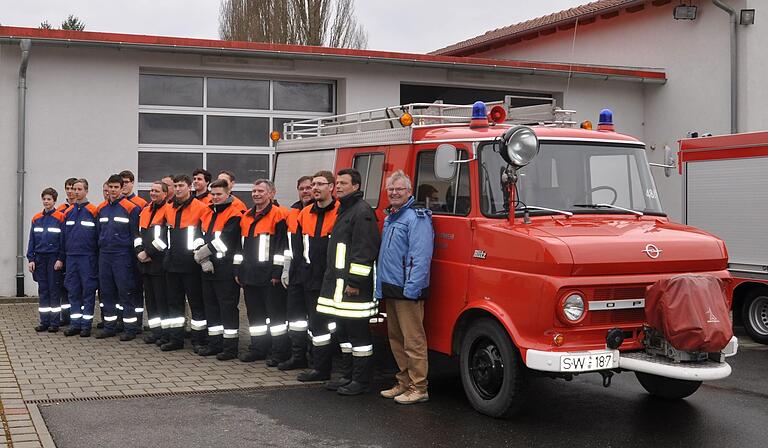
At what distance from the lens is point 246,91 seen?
16.2m

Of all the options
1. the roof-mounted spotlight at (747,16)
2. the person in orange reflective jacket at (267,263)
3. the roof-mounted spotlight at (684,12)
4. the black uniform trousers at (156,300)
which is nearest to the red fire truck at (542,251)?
the person in orange reflective jacket at (267,263)

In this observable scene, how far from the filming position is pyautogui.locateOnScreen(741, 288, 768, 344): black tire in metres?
11.6

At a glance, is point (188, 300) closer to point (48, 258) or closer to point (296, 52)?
point (48, 258)

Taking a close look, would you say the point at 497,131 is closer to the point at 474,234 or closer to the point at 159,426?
the point at 474,234

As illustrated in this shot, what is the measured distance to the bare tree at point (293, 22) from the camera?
3394cm

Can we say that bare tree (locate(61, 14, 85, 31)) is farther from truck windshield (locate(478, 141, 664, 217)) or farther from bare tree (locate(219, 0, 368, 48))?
truck windshield (locate(478, 141, 664, 217))

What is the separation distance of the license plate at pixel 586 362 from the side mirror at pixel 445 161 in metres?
1.89

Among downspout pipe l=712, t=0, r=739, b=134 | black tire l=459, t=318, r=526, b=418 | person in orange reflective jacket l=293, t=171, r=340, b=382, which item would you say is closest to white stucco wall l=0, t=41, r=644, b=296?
person in orange reflective jacket l=293, t=171, r=340, b=382

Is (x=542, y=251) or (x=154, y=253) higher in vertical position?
(x=542, y=251)

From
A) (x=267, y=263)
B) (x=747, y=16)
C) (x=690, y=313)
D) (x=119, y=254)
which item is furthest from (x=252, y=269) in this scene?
(x=747, y=16)

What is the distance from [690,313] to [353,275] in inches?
112

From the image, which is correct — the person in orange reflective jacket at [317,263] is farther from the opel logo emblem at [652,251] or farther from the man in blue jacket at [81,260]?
the man in blue jacket at [81,260]

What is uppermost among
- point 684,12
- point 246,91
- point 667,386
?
point 684,12

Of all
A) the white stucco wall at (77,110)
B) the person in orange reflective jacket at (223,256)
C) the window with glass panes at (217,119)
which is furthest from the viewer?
the window with glass panes at (217,119)
